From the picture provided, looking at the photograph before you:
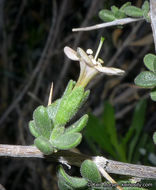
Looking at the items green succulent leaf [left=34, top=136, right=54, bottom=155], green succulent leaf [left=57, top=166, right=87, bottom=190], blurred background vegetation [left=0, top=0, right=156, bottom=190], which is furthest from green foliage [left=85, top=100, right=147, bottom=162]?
green succulent leaf [left=34, top=136, right=54, bottom=155]

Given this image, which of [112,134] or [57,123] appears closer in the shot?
[57,123]

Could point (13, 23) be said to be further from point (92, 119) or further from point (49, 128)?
point (49, 128)

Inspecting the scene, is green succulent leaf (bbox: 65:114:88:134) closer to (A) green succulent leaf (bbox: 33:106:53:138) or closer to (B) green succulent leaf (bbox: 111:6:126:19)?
(A) green succulent leaf (bbox: 33:106:53:138)

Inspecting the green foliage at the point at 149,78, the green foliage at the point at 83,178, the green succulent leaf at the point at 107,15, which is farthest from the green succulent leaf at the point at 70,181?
the green succulent leaf at the point at 107,15

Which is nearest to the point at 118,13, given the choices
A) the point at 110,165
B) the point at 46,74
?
the point at 110,165

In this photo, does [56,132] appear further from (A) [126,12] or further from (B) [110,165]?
(A) [126,12]

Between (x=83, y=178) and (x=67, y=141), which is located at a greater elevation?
(x=67, y=141)
